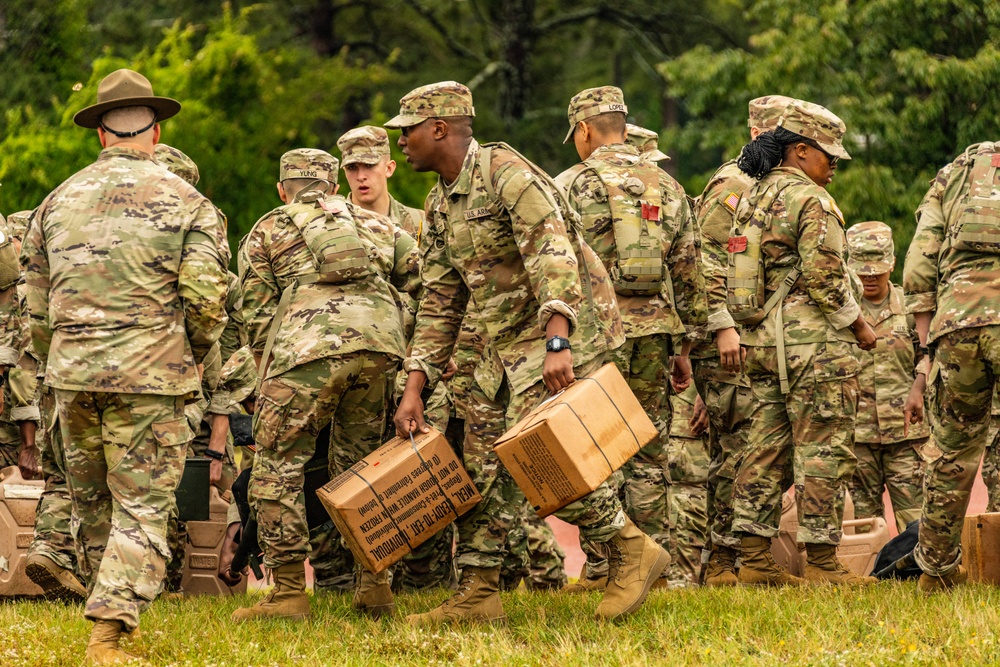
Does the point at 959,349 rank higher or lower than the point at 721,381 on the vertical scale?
higher

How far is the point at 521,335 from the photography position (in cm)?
707

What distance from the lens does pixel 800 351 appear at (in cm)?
827

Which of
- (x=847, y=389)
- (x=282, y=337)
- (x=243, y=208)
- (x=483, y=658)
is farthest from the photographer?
(x=243, y=208)

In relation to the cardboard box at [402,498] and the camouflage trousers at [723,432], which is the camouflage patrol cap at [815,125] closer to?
the camouflage trousers at [723,432]

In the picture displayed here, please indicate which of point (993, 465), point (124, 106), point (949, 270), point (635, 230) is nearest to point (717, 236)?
point (635, 230)

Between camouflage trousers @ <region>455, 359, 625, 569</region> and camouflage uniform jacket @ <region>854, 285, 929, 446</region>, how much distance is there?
13.4ft

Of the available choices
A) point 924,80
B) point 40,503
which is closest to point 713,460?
point 40,503

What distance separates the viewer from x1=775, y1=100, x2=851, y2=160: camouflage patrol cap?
8.37 m

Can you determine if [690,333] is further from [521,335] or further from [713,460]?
[521,335]

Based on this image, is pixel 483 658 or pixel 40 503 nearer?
pixel 483 658

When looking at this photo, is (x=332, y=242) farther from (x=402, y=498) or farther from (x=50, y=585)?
(x=50, y=585)

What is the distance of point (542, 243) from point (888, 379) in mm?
5101

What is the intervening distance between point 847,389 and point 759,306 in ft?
2.31

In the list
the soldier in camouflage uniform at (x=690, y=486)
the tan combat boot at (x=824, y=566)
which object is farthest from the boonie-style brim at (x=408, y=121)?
the tan combat boot at (x=824, y=566)
